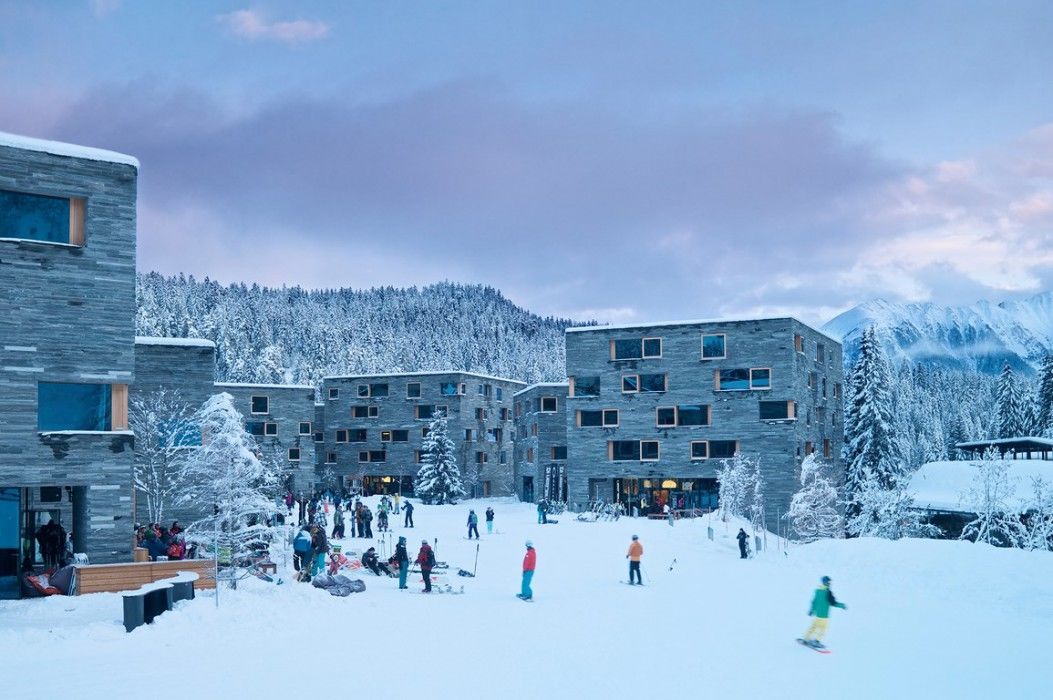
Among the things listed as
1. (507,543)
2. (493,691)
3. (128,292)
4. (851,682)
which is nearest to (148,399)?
(128,292)

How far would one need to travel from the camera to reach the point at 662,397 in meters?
53.2

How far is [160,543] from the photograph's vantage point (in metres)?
23.2

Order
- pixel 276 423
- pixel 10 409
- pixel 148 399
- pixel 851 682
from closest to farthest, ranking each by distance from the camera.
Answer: pixel 851 682 → pixel 10 409 → pixel 148 399 → pixel 276 423

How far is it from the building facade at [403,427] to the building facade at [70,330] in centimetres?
5060

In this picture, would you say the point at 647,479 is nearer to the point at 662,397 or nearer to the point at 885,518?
the point at 662,397

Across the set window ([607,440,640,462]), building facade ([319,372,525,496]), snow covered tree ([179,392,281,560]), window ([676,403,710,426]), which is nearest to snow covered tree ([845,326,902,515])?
window ([676,403,710,426])

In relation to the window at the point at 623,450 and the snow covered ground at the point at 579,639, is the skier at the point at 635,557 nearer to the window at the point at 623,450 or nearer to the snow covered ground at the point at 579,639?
the snow covered ground at the point at 579,639

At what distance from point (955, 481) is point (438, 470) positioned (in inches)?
1467

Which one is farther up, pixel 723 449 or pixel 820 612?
pixel 723 449

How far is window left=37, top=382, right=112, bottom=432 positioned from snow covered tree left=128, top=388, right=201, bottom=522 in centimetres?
989

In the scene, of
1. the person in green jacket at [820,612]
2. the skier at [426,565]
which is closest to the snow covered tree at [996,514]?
the person in green jacket at [820,612]

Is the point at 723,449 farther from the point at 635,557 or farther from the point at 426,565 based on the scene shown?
the point at 426,565

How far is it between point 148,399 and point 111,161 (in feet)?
43.5

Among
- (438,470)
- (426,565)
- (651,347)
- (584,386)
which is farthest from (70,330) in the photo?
(438,470)
